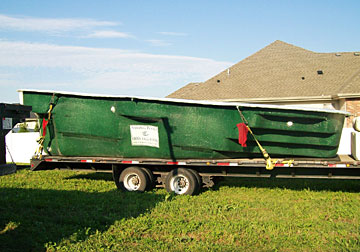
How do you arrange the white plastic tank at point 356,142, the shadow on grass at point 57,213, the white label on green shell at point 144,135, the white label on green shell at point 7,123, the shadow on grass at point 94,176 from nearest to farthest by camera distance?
the white label on green shell at point 7,123 → the shadow on grass at point 57,213 → the white plastic tank at point 356,142 → the white label on green shell at point 144,135 → the shadow on grass at point 94,176

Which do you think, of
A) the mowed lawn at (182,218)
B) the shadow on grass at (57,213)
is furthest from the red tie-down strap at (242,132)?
the shadow on grass at (57,213)

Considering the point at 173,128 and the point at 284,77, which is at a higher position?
the point at 284,77

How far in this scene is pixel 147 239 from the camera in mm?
6832

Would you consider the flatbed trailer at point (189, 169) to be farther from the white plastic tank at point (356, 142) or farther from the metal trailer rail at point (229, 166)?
the white plastic tank at point (356, 142)

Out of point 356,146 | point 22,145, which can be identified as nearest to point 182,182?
point 356,146

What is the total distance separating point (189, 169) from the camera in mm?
10898

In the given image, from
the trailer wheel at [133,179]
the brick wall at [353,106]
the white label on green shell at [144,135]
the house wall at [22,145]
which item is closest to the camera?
the white label on green shell at [144,135]

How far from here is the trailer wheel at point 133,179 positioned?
1102 cm

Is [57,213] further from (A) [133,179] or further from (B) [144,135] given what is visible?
(B) [144,135]

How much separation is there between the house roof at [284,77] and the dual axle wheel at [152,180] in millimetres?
10821

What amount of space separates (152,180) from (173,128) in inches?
61.8

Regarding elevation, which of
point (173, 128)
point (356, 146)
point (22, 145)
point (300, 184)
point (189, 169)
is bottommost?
point (300, 184)

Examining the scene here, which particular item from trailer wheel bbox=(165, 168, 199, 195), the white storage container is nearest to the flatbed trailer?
trailer wheel bbox=(165, 168, 199, 195)

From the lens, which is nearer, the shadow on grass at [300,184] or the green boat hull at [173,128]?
the green boat hull at [173,128]
